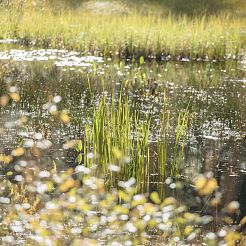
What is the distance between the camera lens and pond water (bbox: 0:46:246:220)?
7801mm

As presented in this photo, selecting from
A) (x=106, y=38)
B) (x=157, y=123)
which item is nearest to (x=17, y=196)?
(x=157, y=123)

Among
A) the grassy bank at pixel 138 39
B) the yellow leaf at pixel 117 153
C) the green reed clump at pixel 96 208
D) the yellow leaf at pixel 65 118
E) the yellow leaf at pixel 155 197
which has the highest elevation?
the yellow leaf at pixel 117 153

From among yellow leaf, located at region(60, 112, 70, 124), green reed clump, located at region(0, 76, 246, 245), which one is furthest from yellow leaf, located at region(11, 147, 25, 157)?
yellow leaf, located at region(60, 112, 70, 124)

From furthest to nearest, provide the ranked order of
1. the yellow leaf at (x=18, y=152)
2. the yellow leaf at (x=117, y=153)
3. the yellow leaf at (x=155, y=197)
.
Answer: the yellow leaf at (x=18, y=152), the yellow leaf at (x=117, y=153), the yellow leaf at (x=155, y=197)

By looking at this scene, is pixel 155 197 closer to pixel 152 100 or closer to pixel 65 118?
pixel 65 118

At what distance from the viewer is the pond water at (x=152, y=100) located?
7801 millimetres

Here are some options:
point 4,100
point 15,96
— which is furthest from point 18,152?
point 15,96

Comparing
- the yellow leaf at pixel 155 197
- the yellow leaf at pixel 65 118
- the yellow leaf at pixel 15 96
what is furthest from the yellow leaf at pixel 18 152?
the yellow leaf at pixel 15 96

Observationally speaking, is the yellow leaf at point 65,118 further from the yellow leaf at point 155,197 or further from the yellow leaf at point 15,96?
the yellow leaf at point 155,197

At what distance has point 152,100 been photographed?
39.5 ft

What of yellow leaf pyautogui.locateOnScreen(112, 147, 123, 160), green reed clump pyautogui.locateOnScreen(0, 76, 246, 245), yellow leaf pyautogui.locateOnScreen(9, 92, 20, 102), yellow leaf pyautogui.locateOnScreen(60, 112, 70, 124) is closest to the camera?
green reed clump pyautogui.locateOnScreen(0, 76, 246, 245)

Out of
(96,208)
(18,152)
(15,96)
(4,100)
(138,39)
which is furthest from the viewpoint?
(138,39)

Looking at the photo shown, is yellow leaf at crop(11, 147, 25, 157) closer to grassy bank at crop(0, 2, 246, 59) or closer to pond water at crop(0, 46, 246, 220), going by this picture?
pond water at crop(0, 46, 246, 220)

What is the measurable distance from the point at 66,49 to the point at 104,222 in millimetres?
15443
